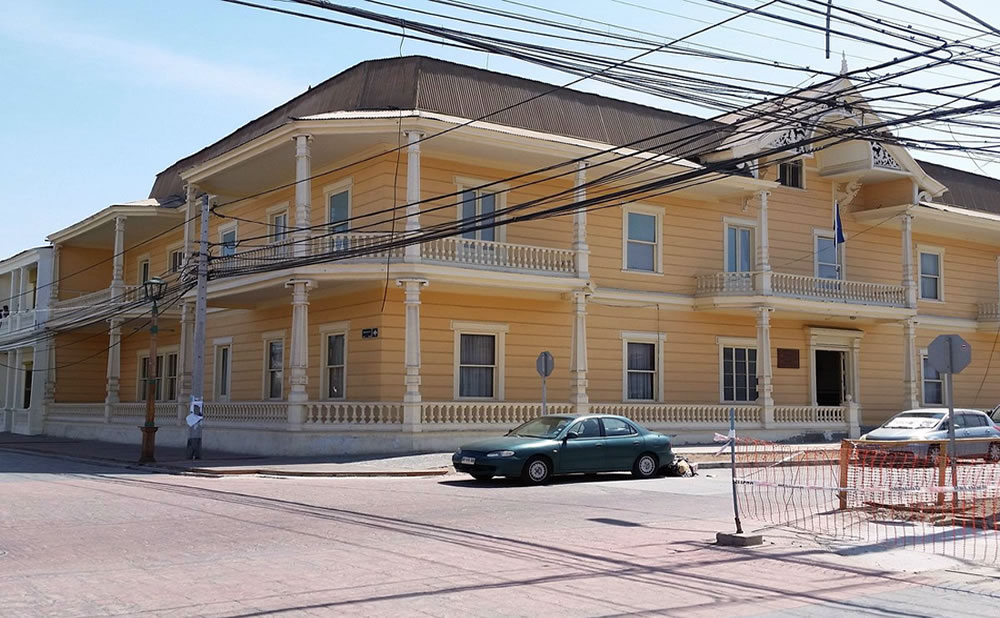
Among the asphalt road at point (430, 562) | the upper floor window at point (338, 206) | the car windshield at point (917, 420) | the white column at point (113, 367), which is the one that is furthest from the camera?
the white column at point (113, 367)

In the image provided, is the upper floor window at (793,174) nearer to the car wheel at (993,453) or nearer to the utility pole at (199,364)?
the car wheel at (993,453)

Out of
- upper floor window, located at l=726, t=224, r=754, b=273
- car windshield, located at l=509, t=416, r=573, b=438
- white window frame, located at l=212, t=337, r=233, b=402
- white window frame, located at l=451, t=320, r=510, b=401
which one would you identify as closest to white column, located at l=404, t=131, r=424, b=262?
white window frame, located at l=451, t=320, r=510, b=401

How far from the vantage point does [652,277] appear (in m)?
29.8

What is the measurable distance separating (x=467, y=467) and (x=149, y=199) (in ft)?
74.4

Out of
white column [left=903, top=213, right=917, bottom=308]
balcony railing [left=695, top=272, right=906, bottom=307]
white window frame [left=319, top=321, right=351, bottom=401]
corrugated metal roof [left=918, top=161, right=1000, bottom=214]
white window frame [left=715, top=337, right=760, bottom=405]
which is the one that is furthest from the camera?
corrugated metal roof [left=918, top=161, right=1000, bottom=214]

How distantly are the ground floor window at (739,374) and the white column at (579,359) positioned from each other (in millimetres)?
6938

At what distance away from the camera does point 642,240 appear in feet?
97.6

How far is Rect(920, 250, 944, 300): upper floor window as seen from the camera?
36.2 meters

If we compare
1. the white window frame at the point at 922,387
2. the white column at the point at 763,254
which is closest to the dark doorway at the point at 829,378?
the white window frame at the point at 922,387

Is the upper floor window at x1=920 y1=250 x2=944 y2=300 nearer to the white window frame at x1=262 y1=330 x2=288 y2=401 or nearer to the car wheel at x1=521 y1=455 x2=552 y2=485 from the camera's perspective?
the white window frame at x1=262 y1=330 x2=288 y2=401

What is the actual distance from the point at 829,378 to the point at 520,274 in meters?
14.0

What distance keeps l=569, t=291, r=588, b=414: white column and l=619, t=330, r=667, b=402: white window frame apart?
3051mm

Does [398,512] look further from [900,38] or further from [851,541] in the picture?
[900,38]

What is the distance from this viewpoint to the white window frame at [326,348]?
2645 cm
